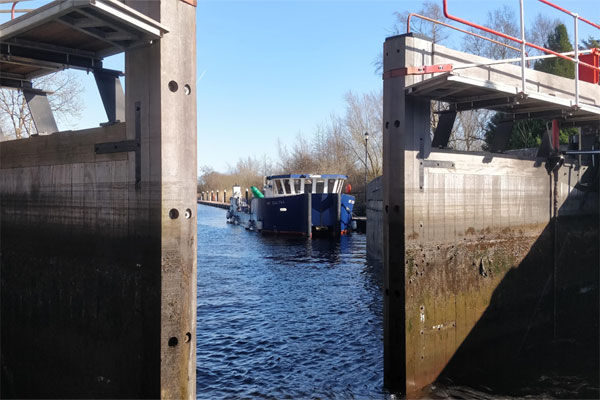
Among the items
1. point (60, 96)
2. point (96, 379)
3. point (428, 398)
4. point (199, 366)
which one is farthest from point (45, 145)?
point (60, 96)

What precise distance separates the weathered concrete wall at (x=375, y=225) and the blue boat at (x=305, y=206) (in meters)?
8.09

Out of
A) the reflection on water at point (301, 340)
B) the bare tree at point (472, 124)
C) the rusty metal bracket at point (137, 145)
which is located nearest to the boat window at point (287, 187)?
the bare tree at point (472, 124)

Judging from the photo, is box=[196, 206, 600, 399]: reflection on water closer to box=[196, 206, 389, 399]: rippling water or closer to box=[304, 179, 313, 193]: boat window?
box=[196, 206, 389, 399]: rippling water

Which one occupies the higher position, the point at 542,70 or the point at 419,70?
the point at 542,70

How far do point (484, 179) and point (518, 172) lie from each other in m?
1.13

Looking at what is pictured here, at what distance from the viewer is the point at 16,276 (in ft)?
22.0

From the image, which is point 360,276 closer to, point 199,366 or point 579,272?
point 579,272

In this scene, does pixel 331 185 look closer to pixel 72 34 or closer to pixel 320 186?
pixel 320 186

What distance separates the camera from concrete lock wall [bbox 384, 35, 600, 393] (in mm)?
6539

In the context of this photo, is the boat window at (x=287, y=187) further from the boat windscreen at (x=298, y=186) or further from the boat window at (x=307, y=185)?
the boat window at (x=307, y=185)

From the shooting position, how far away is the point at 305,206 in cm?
2839

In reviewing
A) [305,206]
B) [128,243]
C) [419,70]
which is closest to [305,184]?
[305,206]

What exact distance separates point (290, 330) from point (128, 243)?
5573 millimetres

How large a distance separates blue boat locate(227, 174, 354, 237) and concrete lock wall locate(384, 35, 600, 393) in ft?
62.9
